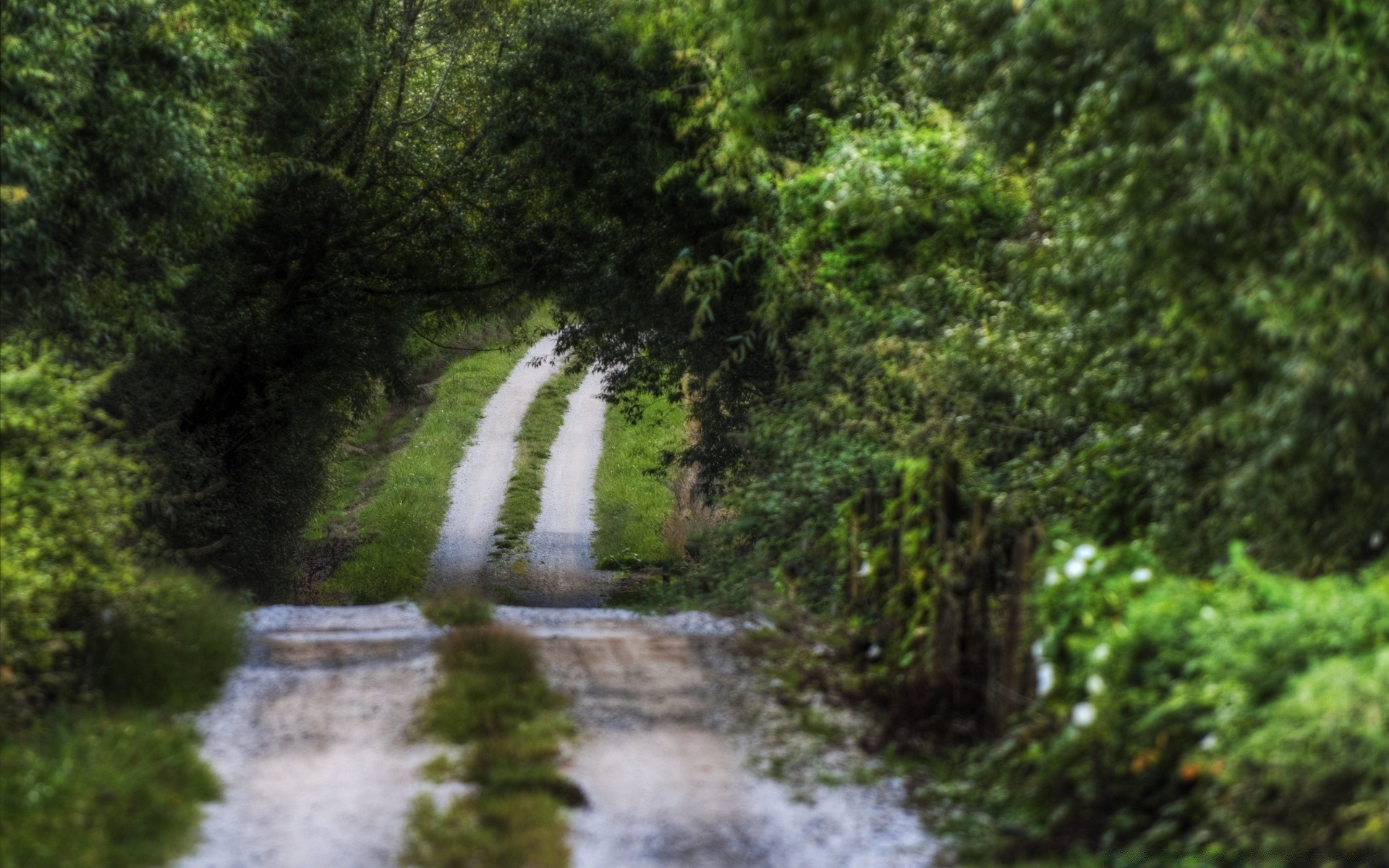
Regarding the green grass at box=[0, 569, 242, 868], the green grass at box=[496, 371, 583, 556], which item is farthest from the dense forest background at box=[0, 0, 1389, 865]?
the green grass at box=[496, 371, 583, 556]

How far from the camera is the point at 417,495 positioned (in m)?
29.1

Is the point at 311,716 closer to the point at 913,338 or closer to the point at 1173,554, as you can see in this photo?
the point at 1173,554

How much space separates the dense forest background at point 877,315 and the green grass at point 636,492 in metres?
4.78

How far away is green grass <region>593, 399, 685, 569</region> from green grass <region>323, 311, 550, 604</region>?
3434 millimetres

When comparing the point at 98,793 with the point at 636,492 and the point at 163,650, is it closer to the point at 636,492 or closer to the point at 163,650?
the point at 163,650

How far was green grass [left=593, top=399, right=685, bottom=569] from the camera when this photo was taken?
24688 mm

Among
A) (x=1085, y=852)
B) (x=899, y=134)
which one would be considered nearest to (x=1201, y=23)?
(x=1085, y=852)

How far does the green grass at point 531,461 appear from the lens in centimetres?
2675

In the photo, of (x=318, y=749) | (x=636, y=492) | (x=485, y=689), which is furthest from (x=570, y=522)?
(x=318, y=749)

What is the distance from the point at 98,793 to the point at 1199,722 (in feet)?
16.1

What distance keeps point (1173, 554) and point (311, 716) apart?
5022 millimetres

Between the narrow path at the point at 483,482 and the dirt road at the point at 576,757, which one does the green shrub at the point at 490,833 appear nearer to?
the dirt road at the point at 576,757

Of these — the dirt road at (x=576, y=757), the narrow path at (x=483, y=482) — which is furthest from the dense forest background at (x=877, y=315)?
the narrow path at (x=483, y=482)

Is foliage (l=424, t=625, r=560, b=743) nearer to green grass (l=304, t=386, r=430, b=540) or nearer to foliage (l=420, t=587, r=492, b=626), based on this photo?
foliage (l=420, t=587, r=492, b=626)
